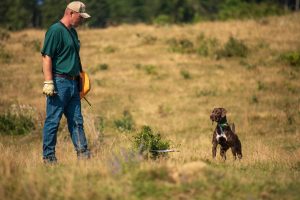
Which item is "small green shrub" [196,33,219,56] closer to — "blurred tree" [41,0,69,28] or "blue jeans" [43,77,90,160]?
"blue jeans" [43,77,90,160]

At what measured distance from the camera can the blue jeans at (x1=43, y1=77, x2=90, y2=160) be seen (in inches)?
323

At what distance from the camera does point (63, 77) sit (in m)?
8.27

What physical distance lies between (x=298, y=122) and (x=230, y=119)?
74.2 inches

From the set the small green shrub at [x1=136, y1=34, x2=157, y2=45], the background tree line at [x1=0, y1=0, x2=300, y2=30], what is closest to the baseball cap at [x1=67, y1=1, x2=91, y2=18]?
the small green shrub at [x1=136, y1=34, x2=157, y2=45]

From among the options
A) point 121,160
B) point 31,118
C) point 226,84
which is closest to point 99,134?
point 31,118

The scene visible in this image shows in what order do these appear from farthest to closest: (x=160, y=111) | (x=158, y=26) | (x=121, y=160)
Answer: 1. (x=158, y=26)
2. (x=160, y=111)
3. (x=121, y=160)

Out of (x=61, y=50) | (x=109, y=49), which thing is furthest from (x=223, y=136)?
(x=109, y=49)

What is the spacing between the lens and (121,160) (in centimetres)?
706

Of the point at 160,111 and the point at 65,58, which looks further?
the point at 160,111

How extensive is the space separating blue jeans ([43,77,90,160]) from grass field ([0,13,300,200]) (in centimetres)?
24

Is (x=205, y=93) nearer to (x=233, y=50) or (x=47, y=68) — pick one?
(x=233, y=50)

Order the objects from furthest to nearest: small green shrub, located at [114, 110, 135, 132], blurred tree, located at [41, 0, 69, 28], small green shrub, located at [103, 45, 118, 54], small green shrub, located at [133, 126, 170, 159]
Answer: blurred tree, located at [41, 0, 69, 28] → small green shrub, located at [103, 45, 118, 54] → small green shrub, located at [114, 110, 135, 132] → small green shrub, located at [133, 126, 170, 159]

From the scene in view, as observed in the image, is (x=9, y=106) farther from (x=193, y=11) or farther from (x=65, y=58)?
(x=193, y=11)

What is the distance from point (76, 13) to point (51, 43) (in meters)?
0.57
